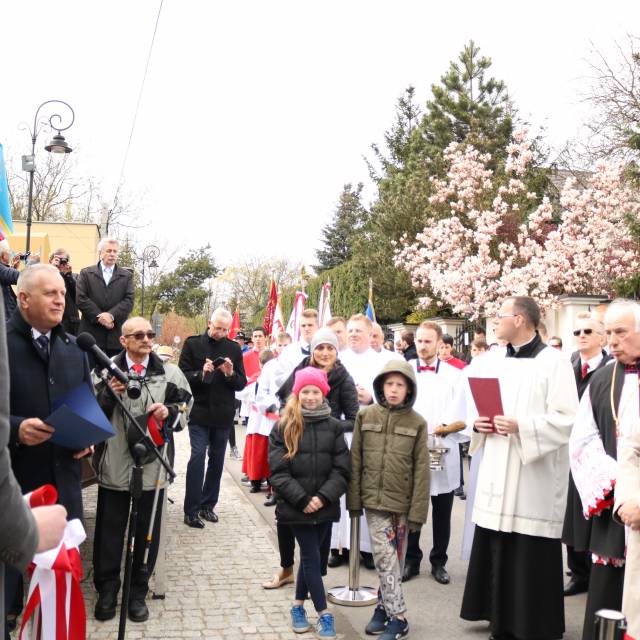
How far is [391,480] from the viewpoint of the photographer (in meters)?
5.23

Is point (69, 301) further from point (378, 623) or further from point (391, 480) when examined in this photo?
point (378, 623)

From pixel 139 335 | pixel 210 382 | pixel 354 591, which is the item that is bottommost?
pixel 354 591

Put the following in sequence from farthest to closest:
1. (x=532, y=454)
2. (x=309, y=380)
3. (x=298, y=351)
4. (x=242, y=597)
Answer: (x=298, y=351) < (x=242, y=597) < (x=309, y=380) < (x=532, y=454)

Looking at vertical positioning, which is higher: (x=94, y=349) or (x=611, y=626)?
(x=94, y=349)

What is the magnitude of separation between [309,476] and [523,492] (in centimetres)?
147

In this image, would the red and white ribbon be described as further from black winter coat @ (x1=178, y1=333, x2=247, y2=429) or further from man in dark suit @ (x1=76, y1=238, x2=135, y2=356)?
man in dark suit @ (x1=76, y1=238, x2=135, y2=356)

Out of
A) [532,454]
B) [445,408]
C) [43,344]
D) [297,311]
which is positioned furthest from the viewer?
[297,311]

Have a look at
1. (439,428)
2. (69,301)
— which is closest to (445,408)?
(439,428)

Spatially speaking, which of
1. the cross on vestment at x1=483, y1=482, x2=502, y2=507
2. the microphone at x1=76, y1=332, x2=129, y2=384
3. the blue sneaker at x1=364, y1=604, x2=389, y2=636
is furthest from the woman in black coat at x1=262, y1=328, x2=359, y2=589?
the microphone at x1=76, y1=332, x2=129, y2=384

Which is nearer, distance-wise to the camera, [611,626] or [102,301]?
[611,626]

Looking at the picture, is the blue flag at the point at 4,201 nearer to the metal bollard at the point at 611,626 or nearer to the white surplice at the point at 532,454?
the white surplice at the point at 532,454

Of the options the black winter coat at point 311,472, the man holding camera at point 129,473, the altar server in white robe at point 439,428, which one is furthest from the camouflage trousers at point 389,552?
the man holding camera at point 129,473

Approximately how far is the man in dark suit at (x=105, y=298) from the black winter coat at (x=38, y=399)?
11.5ft

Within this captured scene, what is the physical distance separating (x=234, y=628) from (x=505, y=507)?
2.05 metres
